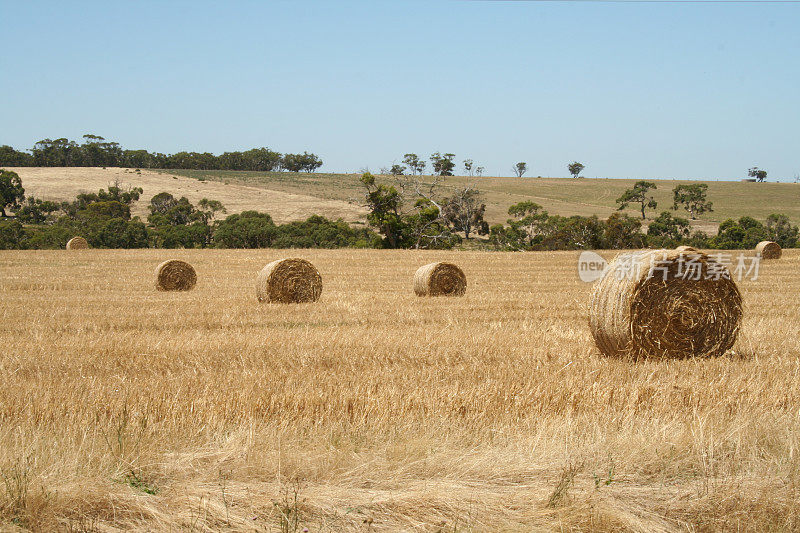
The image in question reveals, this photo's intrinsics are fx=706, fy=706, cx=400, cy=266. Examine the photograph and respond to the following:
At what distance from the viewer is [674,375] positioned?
7.01 meters

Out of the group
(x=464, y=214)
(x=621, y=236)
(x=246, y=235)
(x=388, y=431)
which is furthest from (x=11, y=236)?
(x=388, y=431)

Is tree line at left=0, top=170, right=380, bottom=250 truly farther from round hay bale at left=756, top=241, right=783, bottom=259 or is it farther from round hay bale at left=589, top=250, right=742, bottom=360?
round hay bale at left=589, top=250, right=742, bottom=360

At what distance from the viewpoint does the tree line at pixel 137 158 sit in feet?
340

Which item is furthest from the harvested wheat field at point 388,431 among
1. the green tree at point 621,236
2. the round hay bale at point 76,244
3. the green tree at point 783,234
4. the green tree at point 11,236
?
the green tree at point 783,234

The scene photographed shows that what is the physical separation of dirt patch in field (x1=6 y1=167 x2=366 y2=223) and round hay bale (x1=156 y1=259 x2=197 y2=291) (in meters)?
41.8

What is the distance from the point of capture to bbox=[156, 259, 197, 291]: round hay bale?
705 inches

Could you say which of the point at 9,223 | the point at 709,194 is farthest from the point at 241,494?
the point at 709,194

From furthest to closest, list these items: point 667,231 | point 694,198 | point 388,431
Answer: point 694,198 → point 667,231 → point 388,431

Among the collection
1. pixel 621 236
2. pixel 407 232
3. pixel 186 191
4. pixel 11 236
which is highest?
pixel 186 191

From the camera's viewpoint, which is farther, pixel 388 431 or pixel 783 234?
pixel 783 234

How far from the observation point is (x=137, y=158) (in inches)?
4375


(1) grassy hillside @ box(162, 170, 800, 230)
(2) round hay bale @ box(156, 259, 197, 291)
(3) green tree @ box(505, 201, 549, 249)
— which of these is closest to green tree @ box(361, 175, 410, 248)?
(3) green tree @ box(505, 201, 549, 249)

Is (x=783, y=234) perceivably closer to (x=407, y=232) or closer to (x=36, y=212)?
(x=407, y=232)

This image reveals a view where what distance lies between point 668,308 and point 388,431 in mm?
4663
